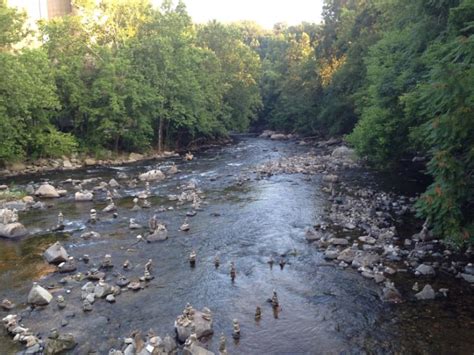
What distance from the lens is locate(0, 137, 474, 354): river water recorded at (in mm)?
11383

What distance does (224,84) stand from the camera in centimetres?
5825

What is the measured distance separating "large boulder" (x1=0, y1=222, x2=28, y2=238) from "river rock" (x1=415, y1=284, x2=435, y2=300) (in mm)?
16518

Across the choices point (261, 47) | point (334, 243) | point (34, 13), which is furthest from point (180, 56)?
point (261, 47)

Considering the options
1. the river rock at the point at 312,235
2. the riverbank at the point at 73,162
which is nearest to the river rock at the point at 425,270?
the river rock at the point at 312,235

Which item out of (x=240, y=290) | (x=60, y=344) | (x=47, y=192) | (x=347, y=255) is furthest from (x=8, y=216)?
(x=347, y=255)

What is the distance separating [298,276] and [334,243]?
10.7ft

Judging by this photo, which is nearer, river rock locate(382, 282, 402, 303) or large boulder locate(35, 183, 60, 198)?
river rock locate(382, 282, 402, 303)

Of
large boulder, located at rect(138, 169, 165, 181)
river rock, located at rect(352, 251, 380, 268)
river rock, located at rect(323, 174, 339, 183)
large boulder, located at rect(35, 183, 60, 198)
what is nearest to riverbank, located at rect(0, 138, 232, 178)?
large boulder, located at rect(35, 183, 60, 198)

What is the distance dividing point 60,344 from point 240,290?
5562 mm

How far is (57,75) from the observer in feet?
135

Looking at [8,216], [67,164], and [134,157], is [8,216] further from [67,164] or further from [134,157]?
[134,157]

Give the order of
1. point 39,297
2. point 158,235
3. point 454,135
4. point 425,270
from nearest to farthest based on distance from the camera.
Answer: point 454,135 < point 39,297 < point 425,270 < point 158,235

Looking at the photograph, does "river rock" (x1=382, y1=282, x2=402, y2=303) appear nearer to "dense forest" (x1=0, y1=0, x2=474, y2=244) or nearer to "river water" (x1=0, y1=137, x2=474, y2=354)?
"river water" (x1=0, y1=137, x2=474, y2=354)

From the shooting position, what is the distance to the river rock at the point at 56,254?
659 inches
